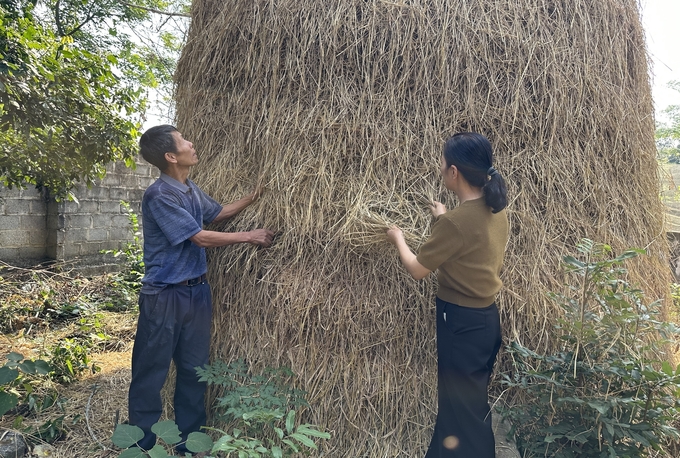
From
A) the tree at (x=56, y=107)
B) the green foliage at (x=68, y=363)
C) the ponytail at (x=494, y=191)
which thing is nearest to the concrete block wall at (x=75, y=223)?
the tree at (x=56, y=107)

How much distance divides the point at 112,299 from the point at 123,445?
4.02 meters

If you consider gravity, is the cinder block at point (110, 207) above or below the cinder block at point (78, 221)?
above

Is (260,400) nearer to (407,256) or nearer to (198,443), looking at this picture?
(198,443)

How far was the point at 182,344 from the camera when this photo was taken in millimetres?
2457

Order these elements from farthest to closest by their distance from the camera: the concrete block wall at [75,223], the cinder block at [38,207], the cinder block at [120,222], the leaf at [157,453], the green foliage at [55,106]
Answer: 1. the cinder block at [120,222]
2. the cinder block at [38,207]
3. the concrete block wall at [75,223]
4. the green foliage at [55,106]
5. the leaf at [157,453]

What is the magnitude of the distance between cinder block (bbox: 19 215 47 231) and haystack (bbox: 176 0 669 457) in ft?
14.8

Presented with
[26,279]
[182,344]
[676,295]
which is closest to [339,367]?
[182,344]

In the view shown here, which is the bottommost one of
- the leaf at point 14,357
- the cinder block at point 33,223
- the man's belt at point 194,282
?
the leaf at point 14,357

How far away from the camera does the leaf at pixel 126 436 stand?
1.98 meters

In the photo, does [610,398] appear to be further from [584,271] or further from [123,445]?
[123,445]

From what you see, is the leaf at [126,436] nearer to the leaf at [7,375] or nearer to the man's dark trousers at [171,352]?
the man's dark trousers at [171,352]

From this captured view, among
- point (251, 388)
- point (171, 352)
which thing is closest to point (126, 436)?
point (171, 352)

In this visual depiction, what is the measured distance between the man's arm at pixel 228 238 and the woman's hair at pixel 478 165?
1.10m

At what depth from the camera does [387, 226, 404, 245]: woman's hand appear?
2.15 meters
